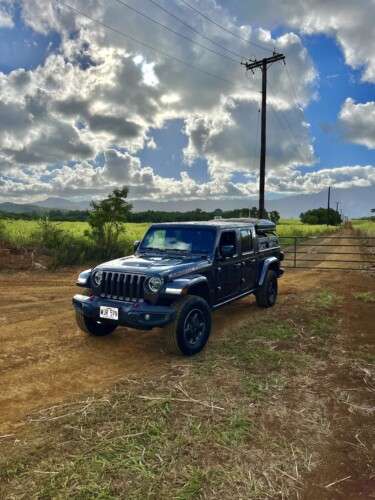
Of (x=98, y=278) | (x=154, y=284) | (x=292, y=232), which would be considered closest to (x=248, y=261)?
(x=154, y=284)

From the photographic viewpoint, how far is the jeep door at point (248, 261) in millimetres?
7254

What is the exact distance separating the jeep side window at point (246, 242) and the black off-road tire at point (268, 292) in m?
1.07

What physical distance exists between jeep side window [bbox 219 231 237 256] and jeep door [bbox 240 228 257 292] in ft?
1.03

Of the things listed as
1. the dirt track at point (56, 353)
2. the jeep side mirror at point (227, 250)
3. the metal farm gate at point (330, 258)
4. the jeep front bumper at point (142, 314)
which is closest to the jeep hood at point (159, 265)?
the jeep side mirror at point (227, 250)

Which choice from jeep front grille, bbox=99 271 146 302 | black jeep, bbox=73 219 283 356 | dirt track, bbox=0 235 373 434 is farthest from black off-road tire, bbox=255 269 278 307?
jeep front grille, bbox=99 271 146 302

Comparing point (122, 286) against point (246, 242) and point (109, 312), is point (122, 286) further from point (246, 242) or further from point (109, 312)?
point (246, 242)

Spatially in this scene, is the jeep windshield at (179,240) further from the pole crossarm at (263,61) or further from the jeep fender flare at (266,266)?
the pole crossarm at (263,61)

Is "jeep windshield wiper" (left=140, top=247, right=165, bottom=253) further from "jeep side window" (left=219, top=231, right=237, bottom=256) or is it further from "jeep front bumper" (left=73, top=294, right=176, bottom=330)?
"jeep front bumper" (left=73, top=294, right=176, bottom=330)

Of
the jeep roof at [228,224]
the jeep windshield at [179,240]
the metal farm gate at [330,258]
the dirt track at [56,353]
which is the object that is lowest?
the dirt track at [56,353]

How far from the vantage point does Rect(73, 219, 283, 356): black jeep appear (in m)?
5.23

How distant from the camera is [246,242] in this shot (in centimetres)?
741

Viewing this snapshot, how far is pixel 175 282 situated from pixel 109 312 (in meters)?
1.05

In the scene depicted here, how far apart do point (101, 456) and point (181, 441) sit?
70 cm

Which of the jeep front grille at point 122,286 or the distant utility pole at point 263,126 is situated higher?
the distant utility pole at point 263,126
